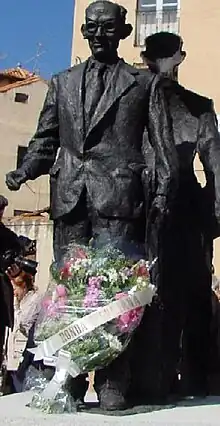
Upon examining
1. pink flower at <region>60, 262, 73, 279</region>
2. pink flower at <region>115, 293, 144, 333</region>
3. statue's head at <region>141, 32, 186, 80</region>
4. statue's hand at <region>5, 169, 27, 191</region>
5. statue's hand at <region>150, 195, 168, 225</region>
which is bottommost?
pink flower at <region>115, 293, 144, 333</region>

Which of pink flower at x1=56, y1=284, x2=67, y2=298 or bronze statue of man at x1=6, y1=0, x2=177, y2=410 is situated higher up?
bronze statue of man at x1=6, y1=0, x2=177, y2=410

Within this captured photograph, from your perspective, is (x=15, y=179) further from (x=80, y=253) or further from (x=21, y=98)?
(x=21, y=98)

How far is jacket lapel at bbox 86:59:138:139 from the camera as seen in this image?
208 inches

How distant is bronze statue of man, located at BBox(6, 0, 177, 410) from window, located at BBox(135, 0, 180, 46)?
57.8 feet

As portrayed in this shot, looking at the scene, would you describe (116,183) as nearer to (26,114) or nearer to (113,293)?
(113,293)

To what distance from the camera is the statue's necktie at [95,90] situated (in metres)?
5.32

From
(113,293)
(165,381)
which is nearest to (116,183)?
(113,293)

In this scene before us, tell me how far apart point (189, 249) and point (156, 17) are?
1773 centimetres

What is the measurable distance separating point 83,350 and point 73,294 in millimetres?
299

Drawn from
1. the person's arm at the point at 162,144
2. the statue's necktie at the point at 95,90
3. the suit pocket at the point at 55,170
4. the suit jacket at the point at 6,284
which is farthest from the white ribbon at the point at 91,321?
the suit jacket at the point at 6,284

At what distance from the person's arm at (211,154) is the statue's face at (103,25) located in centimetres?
→ 87

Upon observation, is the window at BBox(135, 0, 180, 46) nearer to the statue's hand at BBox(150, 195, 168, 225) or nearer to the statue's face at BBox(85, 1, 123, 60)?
the statue's face at BBox(85, 1, 123, 60)

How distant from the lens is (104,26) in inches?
208

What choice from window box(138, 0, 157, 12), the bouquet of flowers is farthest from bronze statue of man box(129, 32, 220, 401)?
window box(138, 0, 157, 12)
